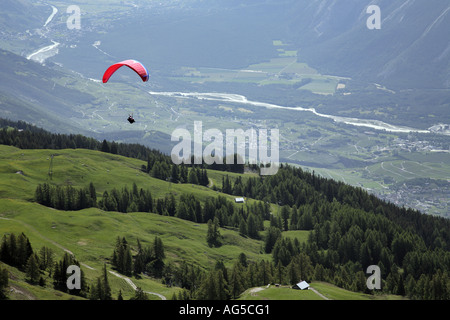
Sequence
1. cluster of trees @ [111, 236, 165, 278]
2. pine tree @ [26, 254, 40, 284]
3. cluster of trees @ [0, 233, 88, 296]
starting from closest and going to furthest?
pine tree @ [26, 254, 40, 284] < cluster of trees @ [0, 233, 88, 296] < cluster of trees @ [111, 236, 165, 278]

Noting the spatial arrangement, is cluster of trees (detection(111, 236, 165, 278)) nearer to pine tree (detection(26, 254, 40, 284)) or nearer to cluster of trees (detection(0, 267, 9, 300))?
pine tree (detection(26, 254, 40, 284))

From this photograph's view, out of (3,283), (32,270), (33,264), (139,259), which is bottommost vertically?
(139,259)

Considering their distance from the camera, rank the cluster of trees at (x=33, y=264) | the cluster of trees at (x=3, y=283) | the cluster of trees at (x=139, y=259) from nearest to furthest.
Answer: the cluster of trees at (x=3, y=283) < the cluster of trees at (x=33, y=264) < the cluster of trees at (x=139, y=259)

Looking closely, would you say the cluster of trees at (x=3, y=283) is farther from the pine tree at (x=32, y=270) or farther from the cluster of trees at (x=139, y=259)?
the cluster of trees at (x=139, y=259)

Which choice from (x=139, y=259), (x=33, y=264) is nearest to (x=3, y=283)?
(x=33, y=264)

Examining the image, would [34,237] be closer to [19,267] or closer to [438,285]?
[19,267]

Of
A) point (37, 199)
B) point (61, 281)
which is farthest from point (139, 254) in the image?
point (37, 199)

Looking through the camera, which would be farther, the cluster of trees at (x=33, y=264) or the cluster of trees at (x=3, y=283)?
the cluster of trees at (x=33, y=264)

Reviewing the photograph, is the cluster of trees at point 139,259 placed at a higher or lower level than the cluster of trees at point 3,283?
lower

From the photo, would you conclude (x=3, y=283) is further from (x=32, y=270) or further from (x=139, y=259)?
(x=139, y=259)

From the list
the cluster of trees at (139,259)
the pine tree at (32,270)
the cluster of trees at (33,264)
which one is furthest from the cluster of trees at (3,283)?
the cluster of trees at (139,259)

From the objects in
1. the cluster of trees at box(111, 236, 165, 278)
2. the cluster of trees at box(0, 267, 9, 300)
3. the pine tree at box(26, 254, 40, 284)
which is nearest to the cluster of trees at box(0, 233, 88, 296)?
the pine tree at box(26, 254, 40, 284)

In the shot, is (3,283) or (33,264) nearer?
(3,283)

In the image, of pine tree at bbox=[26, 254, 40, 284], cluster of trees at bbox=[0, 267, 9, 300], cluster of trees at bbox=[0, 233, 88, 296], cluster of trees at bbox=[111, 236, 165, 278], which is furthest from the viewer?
cluster of trees at bbox=[111, 236, 165, 278]
